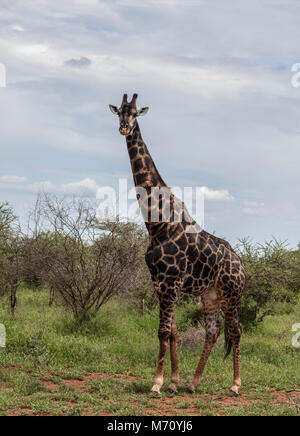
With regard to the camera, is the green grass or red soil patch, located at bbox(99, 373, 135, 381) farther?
red soil patch, located at bbox(99, 373, 135, 381)

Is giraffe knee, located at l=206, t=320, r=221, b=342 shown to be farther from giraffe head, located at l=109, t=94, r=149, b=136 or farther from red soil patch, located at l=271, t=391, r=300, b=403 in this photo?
giraffe head, located at l=109, t=94, r=149, b=136

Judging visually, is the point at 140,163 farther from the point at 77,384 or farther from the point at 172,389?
the point at 77,384

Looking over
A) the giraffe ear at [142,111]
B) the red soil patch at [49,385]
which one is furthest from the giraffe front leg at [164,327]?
the giraffe ear at [142,111]

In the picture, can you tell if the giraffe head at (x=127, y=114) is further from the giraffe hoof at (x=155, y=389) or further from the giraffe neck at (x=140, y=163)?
the giraffe hoof at (x=155, y=389)

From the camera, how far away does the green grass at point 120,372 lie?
762 centimetres

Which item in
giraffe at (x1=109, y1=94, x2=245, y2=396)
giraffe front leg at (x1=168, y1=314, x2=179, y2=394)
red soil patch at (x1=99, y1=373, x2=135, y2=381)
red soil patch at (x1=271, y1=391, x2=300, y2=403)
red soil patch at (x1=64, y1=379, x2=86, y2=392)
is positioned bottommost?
red soil patch at (x1=271, y1=391, x2=300, y2=403)

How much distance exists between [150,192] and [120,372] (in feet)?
11.2

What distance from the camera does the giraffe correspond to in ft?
27.5

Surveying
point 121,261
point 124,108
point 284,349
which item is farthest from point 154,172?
point 284,349

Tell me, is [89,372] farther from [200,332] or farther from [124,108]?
[124,108]

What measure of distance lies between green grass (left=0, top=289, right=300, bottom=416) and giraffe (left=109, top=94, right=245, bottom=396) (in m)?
0.58

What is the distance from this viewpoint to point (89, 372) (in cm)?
984

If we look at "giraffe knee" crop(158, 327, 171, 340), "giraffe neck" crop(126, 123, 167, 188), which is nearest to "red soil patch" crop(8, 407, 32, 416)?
"giraffe knee" crop(158, 327, 171, 340)
